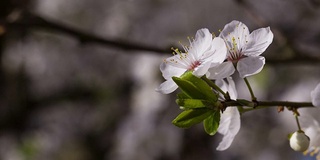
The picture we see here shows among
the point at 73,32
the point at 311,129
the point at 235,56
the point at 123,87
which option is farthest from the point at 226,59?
the point at 123,87

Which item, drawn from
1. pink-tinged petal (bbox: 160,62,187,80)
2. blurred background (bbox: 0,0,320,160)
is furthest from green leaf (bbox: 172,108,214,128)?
blurred background (bbox: 0,0,320,160)

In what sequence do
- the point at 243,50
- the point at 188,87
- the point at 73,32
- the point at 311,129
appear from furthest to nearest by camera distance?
the point at 73,32 < the point at 311,129 < the point at 243,50 < the point at 188,87

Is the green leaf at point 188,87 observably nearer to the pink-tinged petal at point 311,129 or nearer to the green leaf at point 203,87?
the green leaf at point 203,87

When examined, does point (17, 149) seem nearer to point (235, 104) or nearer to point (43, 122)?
point (43, 122)

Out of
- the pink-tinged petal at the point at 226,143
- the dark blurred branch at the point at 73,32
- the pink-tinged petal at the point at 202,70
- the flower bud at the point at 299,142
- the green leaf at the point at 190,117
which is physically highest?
the dark blurred branch at the point at 73,32

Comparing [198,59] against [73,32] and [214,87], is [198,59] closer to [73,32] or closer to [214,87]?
[214,87]

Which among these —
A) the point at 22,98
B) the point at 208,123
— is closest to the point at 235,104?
the point at 208,123

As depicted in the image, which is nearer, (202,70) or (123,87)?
(202,70)

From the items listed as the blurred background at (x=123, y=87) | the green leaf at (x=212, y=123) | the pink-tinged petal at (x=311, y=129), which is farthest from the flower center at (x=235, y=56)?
the blurred background at (x=123, y=87)
